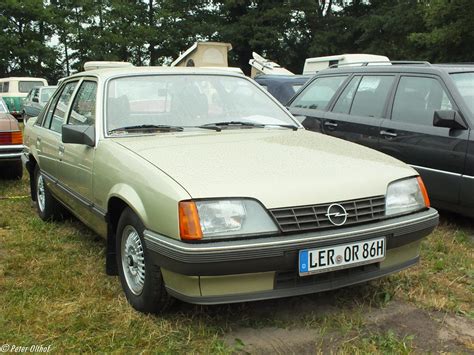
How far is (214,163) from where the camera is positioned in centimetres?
283

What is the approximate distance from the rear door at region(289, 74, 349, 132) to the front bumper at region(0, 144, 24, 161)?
11.3 feet

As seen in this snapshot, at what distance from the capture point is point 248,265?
2.47 metres

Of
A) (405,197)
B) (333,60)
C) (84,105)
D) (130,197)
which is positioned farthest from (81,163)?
(333,60)

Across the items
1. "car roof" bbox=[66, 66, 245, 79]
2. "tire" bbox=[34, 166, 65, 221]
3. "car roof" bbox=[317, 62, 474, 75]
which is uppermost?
"car roof" bbox=[317, 62, 474, 75]

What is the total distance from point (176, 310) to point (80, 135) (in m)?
1.30

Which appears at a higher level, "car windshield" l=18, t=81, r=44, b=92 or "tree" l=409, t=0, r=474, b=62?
"tree" l=409, t=0, r=474, b=62

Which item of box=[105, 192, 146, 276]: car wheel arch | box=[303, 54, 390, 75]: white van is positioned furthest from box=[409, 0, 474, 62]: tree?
box=[105, 192, 146, 276]: car wheel arch

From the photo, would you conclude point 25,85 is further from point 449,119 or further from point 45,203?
point 449,119

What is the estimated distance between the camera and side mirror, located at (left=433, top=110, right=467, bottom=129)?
4.43 meters

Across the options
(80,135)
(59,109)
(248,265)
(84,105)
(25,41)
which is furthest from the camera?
(25,41)

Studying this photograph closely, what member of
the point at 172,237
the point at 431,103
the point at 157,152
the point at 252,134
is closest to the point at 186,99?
the point at 252,134

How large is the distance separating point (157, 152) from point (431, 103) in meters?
2.96

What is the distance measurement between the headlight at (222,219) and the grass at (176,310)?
1.96 ft

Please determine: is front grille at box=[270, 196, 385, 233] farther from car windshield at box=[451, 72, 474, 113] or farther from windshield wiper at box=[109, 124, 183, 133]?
car windshield at box=[451, 72, 474, 113]
